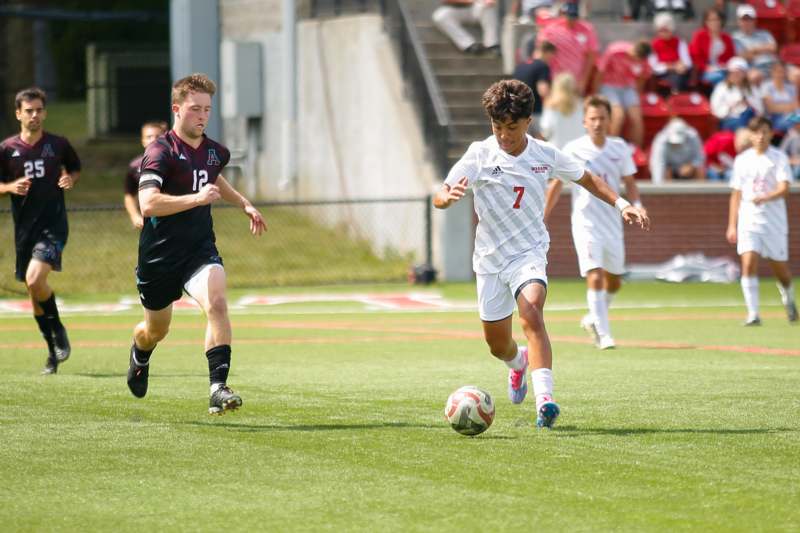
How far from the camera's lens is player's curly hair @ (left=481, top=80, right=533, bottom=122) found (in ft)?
28.3

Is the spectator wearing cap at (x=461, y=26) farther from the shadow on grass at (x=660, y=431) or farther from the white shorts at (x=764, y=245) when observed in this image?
the shadow on grass at (x=660, y=431)

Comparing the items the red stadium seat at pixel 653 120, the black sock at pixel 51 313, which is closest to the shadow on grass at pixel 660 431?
the black sock at pixel 51 313

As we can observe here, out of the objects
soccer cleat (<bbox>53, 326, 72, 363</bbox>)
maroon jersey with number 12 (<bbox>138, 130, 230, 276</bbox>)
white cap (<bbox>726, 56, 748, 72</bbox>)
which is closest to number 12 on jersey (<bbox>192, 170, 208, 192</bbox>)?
maroon jersey with number 12 (<bbox>138, 130, 230, 276</bbox>)

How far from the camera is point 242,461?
774 cm

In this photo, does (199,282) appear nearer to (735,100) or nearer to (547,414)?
(547,414)

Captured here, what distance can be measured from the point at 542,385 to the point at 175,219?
2.53m

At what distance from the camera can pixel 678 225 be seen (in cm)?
2248

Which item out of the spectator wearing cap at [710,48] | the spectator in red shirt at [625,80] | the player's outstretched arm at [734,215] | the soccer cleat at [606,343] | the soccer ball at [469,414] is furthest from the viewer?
the spectator wearing cap at [710,48]

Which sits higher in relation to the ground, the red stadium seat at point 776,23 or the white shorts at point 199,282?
the red stadium seat at point 776,23

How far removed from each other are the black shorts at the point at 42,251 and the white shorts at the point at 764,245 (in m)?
7.63

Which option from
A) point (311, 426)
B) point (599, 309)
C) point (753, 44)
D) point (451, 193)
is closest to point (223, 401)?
point (311, 426)

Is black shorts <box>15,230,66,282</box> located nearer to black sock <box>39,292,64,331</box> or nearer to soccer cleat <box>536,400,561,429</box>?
black sock <box>39,292,64,331</box>

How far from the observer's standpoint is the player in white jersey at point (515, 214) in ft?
28.5

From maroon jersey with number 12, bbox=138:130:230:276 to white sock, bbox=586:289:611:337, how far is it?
5.27 metres
